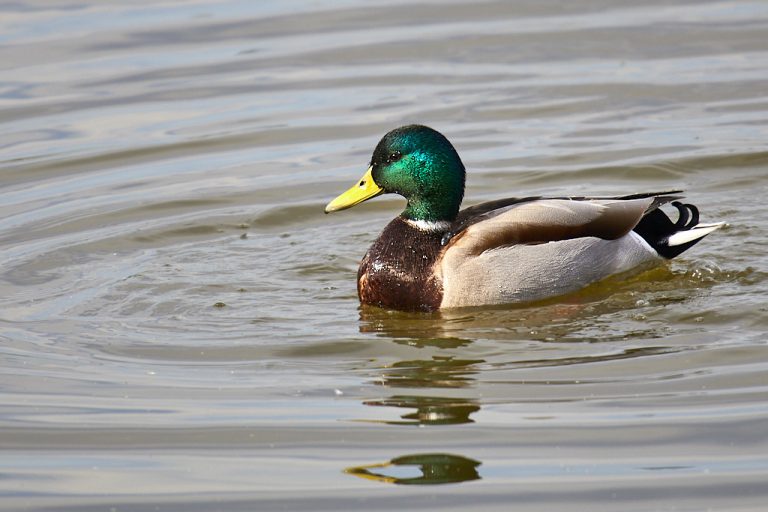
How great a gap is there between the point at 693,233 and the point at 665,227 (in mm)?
330

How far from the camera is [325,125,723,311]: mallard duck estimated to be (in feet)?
30.2

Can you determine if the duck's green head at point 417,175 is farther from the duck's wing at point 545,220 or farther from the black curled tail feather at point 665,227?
the black curled tail feather at point 665,227

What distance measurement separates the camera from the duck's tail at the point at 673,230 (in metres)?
9.84

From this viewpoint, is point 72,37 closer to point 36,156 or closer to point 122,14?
point 122,14

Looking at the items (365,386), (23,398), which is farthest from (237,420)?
(23,398)

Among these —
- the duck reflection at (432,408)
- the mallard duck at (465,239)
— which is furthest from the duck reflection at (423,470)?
the mallard duck at (465,239)

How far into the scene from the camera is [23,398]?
302 inches

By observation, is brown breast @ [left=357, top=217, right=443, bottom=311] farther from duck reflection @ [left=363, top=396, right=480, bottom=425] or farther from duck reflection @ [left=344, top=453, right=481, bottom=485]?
duck reflection @ [left=344, top=453, right=481, bottom=485]

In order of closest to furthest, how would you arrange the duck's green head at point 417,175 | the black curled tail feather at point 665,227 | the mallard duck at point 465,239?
the mallard duck at point 465,239 → the duck's green head at point 417,175 → the black curled tail feather at point 665,227

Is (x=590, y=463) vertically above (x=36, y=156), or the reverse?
(x=36, y=156)

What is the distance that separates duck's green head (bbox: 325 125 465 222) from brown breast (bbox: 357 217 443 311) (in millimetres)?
191

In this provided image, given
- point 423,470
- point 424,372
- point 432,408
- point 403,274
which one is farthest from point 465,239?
point 423,470

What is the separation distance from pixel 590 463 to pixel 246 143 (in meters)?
7.31

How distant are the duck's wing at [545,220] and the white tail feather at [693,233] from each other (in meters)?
0.28
